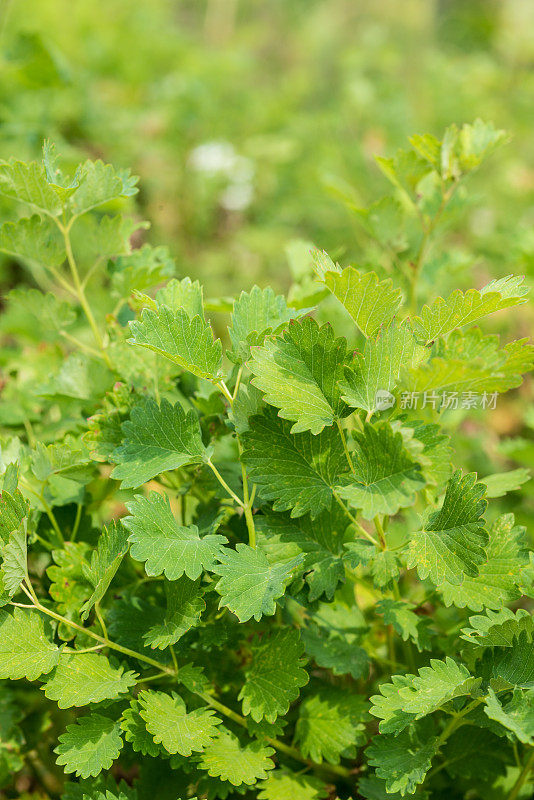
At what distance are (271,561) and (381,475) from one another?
13 centimetres

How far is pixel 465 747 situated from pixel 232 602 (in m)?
0.31

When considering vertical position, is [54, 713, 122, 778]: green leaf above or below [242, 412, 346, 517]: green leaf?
below

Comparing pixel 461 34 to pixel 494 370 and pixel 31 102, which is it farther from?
pixel 494 370

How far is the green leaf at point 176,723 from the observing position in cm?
54

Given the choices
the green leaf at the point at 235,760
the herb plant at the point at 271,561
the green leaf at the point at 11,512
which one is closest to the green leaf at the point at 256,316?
the herb plant at the point at 271,561

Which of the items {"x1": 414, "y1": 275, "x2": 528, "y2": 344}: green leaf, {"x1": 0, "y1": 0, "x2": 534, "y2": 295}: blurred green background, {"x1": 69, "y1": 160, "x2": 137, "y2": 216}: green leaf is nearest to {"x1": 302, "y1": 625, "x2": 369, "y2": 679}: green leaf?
{"x1": 414, "y1": 275, "x2": 528, "y2": 344}: green leaf

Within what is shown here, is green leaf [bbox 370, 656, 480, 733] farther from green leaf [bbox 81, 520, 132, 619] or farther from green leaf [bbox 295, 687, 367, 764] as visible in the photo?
green leaf [bbox 81, 520, 132, 619]

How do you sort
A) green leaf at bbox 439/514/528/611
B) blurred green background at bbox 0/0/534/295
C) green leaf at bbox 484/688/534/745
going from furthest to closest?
blurred green background at bbox 0/0/534/295
green leaf at bbox 439/514/528/611
green leaf at bbox 484/688/534/745

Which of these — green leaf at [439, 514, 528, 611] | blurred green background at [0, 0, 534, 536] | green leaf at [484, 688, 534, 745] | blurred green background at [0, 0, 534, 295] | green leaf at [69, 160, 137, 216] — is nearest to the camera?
green leaf at [484, 688, 534, 745]

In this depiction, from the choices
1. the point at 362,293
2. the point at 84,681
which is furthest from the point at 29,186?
the point at 84,681

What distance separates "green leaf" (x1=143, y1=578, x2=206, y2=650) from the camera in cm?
56

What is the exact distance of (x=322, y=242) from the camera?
2.52m

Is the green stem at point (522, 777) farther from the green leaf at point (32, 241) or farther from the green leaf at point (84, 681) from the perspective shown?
the green leaf at point (32, 241)

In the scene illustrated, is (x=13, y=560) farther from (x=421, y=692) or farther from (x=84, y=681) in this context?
(x=421, y=692)
